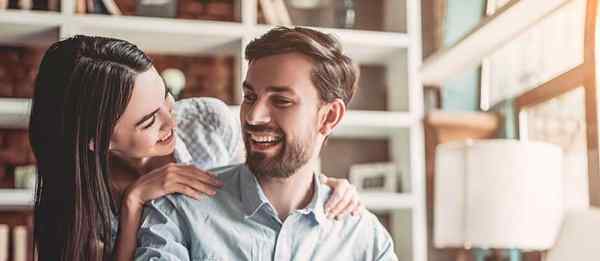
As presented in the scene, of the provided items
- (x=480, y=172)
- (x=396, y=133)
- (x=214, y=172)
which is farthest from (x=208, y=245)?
(x=396, y=133)

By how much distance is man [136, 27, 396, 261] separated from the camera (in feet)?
5.15

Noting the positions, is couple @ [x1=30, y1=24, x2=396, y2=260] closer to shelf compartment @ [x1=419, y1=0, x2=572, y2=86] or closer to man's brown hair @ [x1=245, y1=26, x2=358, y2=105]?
man's brown hair @ [x1=245, y1=26, x2=358, y2=105]

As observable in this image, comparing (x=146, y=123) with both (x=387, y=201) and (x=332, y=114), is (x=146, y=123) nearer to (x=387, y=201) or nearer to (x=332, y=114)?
(x=332, y=114)

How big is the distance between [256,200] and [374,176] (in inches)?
38.1

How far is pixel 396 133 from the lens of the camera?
2514 millimetres

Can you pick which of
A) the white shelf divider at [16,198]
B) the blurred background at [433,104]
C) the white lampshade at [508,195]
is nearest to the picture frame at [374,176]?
the blurred background at [433,104]

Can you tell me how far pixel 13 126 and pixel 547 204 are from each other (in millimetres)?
1402

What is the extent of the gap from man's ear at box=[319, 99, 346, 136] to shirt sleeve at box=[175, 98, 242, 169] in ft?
0.90

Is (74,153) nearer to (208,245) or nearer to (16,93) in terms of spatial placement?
(208,245)

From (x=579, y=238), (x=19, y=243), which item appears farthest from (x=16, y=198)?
(x=579, y=238)

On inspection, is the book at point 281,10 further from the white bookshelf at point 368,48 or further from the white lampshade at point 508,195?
the white lampshade at point 508,195

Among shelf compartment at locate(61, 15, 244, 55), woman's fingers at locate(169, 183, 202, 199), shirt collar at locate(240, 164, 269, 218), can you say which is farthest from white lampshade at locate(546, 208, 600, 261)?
shelf compartment at locate(61, 15, 244, 55)

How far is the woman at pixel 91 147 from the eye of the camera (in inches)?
61.4

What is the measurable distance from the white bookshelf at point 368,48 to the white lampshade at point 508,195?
18 centimetres
